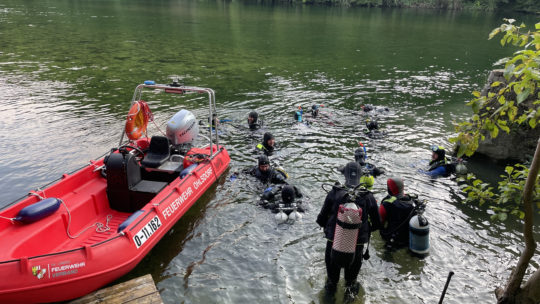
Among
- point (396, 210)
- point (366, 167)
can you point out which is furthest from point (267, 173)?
point (396, 210)

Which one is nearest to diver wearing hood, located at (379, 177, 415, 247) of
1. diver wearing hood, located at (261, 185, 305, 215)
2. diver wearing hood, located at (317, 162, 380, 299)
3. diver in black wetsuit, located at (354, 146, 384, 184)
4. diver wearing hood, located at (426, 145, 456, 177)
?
diver wearing hood, located at (317, 162, 380, 299)

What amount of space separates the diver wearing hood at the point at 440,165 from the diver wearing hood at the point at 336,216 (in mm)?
5913

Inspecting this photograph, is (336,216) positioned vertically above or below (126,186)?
above

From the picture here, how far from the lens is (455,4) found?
7706cm

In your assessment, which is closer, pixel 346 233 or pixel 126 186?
pixel 346 233

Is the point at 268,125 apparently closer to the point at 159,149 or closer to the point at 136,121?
the point at 159,149

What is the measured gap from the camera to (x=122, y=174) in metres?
8.44

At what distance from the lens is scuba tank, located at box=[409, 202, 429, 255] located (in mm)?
7023

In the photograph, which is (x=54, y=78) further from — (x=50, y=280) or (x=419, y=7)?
(x=419, y=7)

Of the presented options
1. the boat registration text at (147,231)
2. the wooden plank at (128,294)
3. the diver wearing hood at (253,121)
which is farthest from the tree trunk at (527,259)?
the diver wearing hood at (253,121)

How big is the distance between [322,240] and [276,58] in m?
Result: 22.5

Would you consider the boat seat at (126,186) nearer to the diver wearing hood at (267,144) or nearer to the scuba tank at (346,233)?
the diver wearing hood at (267,144)

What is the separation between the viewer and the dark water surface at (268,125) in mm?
7215

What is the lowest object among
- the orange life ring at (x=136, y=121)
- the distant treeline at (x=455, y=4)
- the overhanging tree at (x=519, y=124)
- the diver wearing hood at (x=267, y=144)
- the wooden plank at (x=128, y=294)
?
the wooden plank at (x=128, y=294)
